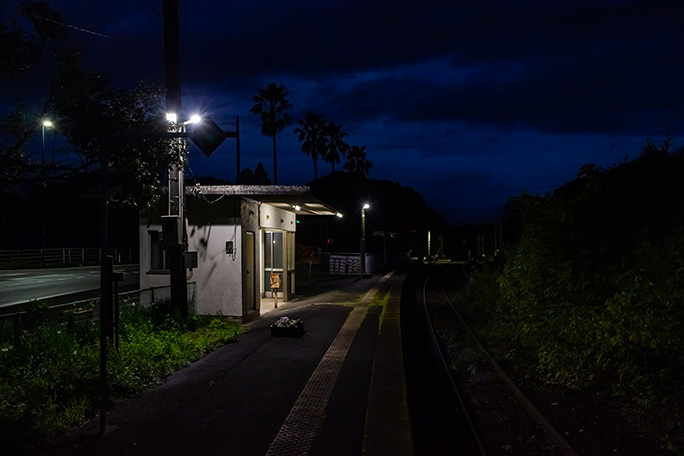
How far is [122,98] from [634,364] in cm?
794

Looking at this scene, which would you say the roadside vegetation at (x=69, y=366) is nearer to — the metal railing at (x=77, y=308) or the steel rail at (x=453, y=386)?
the metal railing at (x=77, y=308)

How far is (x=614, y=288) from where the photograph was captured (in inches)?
331

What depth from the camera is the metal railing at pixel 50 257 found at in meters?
40.1

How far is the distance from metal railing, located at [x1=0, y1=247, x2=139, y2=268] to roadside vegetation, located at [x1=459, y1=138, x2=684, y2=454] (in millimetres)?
37704

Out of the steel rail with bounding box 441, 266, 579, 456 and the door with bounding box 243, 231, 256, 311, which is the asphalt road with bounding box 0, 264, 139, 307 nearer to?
the door with bounding box 243, 231, 256, 311

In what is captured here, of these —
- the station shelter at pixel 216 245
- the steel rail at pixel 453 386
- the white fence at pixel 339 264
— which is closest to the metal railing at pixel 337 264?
the white fence at pixel 339 264

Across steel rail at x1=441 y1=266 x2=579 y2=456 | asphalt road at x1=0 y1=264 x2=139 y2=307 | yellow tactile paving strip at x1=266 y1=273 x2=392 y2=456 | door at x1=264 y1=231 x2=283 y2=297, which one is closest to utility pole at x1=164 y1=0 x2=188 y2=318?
yellow tactile paving strip at x1=266 y1=273 x2=392 y2=456

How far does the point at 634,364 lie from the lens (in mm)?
6488

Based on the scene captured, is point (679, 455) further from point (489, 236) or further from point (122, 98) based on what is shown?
point (489, 236)

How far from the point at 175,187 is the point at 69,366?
5363 mm

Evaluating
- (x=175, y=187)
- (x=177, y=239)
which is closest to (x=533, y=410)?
(x=177, y=239)

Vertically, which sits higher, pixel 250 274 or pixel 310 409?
pixel 250 274

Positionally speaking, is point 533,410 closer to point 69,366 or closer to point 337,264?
point 69,366

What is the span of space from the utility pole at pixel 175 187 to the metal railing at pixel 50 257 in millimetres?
31384
